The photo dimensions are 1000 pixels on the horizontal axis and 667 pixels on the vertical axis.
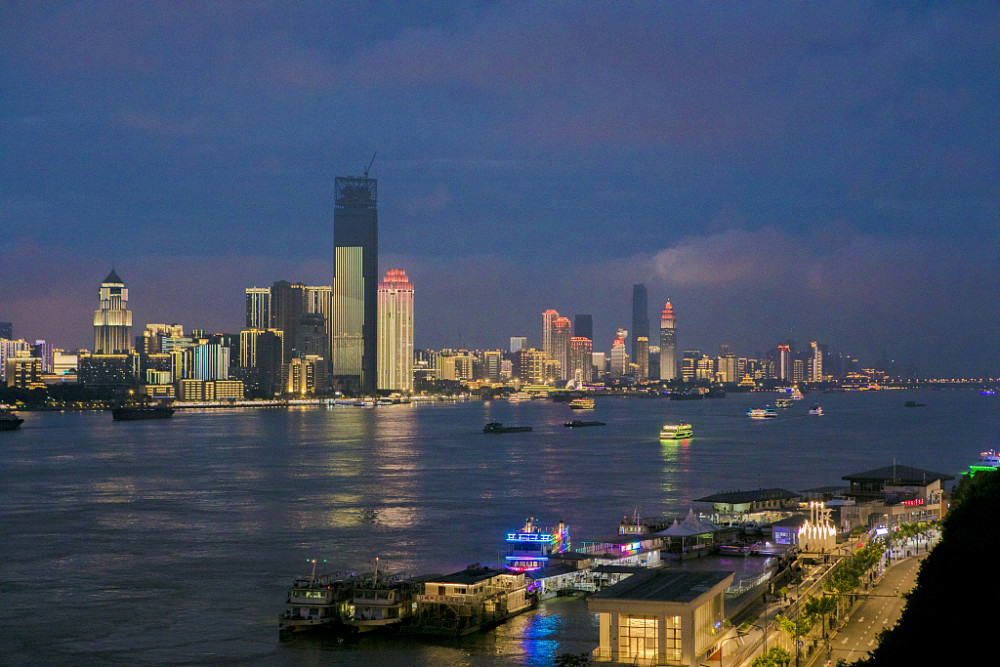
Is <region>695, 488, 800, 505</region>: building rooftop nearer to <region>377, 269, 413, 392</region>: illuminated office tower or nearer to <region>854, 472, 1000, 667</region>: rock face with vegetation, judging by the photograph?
<region>854, 472, 1000, 667</region>: rock face with vegetation

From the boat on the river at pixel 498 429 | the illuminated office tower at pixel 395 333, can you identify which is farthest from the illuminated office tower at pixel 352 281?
the boat on the river at pixel 498 429

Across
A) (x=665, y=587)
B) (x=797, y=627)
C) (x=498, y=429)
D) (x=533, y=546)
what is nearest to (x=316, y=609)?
(x=533, y=546)

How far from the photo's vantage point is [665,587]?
13195mm

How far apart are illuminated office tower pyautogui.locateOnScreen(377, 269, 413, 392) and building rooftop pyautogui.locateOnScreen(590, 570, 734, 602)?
151m

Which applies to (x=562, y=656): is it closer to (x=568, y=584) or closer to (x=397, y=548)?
(x=568, y=584)

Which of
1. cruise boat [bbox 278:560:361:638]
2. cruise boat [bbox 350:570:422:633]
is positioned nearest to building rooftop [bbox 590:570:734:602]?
cruise boat [bbox 350:570:422:633]

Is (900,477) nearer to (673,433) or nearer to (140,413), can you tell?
(673,433)

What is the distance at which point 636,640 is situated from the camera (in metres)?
12.6

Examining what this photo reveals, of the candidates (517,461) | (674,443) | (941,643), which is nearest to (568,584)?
Result: (941,643)

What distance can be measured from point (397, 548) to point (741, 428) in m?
54.7

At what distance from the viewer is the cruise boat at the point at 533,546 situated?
21.2 meters

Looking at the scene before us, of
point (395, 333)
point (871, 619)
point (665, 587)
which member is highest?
point (395, 333)

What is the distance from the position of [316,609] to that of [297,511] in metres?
12.7

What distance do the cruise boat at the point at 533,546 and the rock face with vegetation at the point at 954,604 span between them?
8.60 metres
